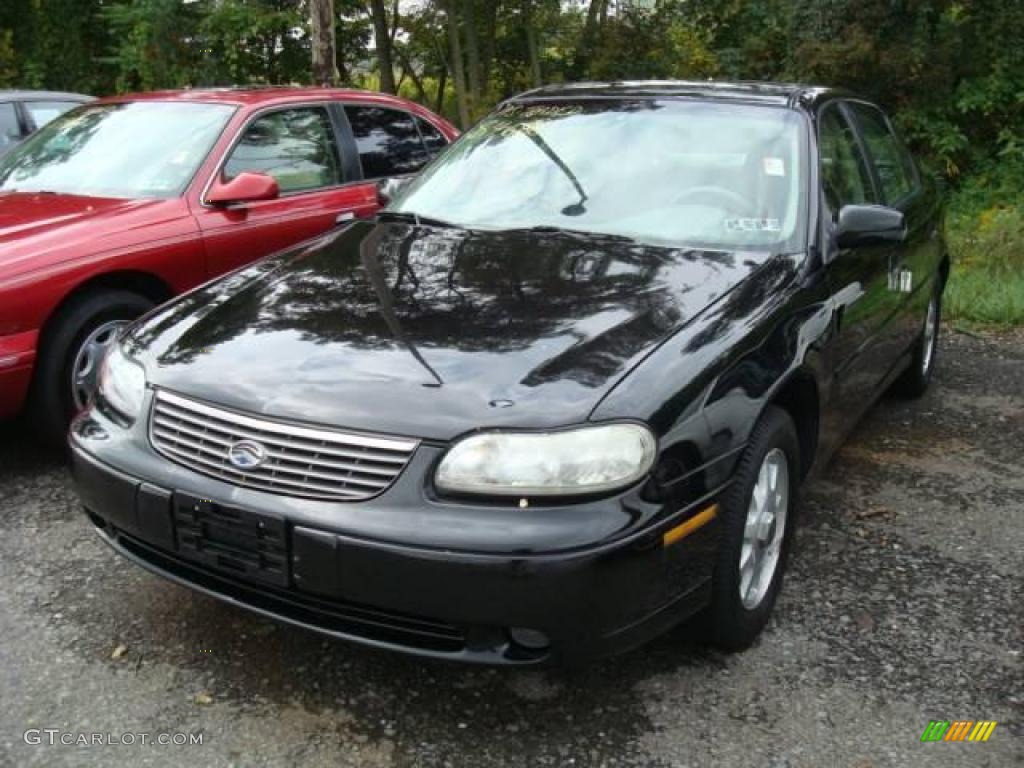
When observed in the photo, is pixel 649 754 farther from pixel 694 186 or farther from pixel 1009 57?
pixel 1009 57

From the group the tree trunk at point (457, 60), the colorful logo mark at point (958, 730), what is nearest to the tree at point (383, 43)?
the tree trunk at point (457, 60)

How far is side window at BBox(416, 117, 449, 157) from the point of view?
6172 mm

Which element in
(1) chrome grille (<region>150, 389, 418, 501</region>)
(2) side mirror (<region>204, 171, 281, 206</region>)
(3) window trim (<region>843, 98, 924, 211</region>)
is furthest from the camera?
(2) side mirror (<region>204, 171, 281, 206</region>)

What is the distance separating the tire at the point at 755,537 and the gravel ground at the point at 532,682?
0.12 m

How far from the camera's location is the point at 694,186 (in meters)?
3.48

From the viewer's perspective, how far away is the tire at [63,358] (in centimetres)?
401

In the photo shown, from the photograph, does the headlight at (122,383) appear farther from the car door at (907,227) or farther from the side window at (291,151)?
the car door at (907,227)

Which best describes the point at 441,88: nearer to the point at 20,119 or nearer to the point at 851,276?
the point at 20,119

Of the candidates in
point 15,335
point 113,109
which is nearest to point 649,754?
point 15,335

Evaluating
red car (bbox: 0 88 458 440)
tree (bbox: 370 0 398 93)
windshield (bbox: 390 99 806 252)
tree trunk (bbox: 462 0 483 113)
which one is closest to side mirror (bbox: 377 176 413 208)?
windshield (bbox: 390 99 806 252)

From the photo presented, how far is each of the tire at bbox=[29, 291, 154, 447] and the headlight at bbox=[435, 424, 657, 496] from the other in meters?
2.30

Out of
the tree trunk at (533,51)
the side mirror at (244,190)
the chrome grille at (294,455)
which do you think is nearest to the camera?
the chrome grille at (294,455)

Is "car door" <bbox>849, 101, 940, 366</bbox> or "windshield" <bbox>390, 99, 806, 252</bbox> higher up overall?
"windshield" <bbox>390, 99, 806, 252</bbox>

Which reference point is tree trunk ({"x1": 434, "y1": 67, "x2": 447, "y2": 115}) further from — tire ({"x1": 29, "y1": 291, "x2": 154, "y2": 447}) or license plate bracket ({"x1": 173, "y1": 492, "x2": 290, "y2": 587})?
license plate bracket ({"x1": 173, "y1": 492, "x2": 290, "y2": 587})
